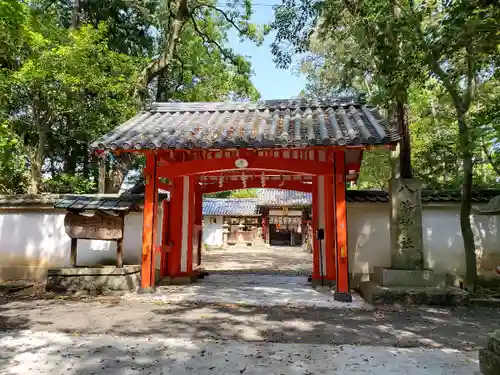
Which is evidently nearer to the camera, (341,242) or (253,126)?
(341,242)

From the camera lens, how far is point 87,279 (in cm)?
832

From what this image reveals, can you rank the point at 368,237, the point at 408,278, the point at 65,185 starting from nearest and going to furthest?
1. the point at 408,278
2. the point at 368,237
3. the point at 65,185

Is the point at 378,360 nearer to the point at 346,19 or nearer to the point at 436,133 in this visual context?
the point at 346,19

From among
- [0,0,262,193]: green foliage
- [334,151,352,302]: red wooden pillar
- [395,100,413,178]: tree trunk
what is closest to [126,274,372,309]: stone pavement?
[334,151,352,302]: red wooden pillar

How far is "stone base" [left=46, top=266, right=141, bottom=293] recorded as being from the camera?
8266mm

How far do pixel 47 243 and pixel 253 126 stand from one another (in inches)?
253

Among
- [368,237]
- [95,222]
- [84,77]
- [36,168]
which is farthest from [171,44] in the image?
[368,237]

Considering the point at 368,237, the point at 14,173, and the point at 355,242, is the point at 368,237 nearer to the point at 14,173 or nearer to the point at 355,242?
the point at 355,242

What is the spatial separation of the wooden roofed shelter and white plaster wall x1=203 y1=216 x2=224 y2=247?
72.3 feet

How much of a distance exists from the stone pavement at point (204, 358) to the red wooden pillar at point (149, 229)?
321 cm

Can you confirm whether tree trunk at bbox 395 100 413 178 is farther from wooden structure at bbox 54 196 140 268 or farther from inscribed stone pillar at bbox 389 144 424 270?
wooden structure at bbox 54 196 140 268

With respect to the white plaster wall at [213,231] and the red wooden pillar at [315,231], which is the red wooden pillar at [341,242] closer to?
the red wooden pillar at [315,231]

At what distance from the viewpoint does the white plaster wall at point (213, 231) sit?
1336 inches

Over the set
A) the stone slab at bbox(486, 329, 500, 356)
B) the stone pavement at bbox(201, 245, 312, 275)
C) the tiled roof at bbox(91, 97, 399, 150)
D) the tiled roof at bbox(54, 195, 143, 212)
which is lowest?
the stone pavement at bbox(201, 245, 312, 275)
